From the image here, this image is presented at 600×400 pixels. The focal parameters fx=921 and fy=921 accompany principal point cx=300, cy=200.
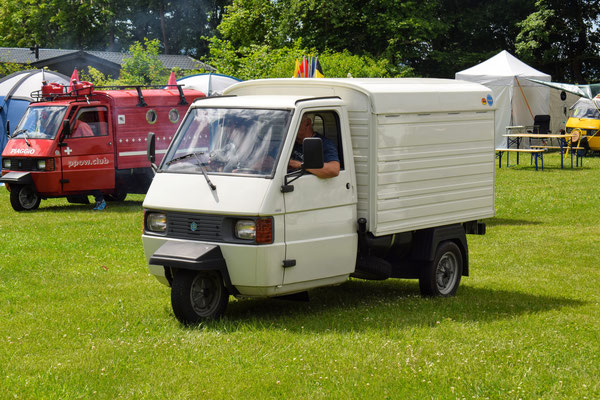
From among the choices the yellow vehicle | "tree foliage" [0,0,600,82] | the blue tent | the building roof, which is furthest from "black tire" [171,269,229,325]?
the building roof

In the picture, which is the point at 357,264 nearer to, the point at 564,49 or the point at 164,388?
the point at 164,388

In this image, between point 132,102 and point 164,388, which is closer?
point 164,388

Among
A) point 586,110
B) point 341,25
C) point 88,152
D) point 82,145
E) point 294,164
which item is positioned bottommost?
point 88,152

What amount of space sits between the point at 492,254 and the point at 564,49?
136 feet

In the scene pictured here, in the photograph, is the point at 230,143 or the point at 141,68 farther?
the point at 141,68

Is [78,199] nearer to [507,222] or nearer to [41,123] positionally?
[41,123]

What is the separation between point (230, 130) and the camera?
8531 mm

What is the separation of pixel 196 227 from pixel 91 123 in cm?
1168

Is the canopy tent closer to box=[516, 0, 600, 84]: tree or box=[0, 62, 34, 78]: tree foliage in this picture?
box=[0, 62, 34, 78]: tree foliage

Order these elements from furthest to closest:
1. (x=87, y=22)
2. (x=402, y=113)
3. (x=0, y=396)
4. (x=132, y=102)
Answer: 1. (x=87, y=22)
2. (x=132, y=102)
3. (x=402, y=113)
4. (x=0, y=396)

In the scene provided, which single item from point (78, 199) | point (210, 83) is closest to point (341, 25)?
point (210, 83)

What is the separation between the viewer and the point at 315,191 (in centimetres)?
835

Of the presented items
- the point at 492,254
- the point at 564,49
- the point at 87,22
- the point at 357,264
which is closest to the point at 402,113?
the point at 357,264

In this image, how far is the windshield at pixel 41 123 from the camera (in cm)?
1905
